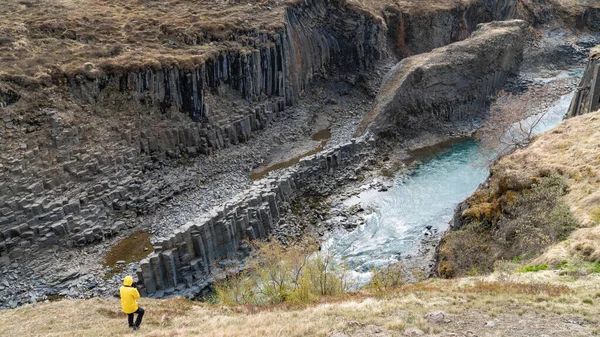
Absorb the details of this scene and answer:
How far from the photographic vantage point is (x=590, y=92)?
32938 mm

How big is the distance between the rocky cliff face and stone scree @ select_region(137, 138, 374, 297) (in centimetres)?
1772

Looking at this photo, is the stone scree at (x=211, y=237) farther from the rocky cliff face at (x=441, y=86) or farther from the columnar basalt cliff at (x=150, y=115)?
the rocky cliff face at (x=441, y=86)

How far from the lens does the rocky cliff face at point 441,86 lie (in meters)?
49.9

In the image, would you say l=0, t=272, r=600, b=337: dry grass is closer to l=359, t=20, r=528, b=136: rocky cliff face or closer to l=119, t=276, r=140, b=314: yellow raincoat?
l=119, t=276, r=140, b=314: yellow raincoat

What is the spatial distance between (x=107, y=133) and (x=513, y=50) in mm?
51135

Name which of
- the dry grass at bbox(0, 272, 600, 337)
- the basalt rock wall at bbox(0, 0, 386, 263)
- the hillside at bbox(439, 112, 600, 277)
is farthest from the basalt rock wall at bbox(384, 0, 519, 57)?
the dry grass at bbox(0, 272, 600, 337)

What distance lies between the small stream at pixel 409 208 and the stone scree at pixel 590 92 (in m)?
9.02

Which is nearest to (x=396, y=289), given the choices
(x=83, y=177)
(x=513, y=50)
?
(x=83, y=177)

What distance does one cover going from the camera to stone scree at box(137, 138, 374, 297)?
28.0 metres

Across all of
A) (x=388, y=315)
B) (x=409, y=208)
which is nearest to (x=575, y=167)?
(x=388, y=315)

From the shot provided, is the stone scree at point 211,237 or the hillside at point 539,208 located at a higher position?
the hillside at point 539,208

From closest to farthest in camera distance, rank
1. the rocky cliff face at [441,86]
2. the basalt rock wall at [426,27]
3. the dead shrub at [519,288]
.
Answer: the dead shrub at [519,288], the rocky cliff face at [441,86], the basalt rock wall at [426,27]

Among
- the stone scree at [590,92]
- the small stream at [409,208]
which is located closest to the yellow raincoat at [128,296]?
the small stream at [409,208]

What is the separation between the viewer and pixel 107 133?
1463 inches
